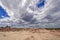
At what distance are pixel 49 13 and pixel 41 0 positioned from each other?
0.30 m

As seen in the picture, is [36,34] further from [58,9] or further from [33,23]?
[58,9]

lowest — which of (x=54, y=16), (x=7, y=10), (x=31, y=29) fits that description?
(x=31, y=29)

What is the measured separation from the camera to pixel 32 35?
2.27 metres

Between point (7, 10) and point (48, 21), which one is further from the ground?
point (7, 10)

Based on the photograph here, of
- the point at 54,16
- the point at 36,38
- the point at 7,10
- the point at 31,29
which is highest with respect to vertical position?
the point at 7,10

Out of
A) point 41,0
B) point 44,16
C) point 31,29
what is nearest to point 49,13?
point 44,16

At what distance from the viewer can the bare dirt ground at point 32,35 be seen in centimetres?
222

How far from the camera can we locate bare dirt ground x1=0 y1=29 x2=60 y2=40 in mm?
2225

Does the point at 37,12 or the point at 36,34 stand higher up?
the point at 37,12

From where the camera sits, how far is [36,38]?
→ 2232 mm

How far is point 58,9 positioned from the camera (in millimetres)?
2189

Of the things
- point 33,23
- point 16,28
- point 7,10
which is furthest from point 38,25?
point 7,10

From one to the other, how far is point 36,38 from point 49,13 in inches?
22.3

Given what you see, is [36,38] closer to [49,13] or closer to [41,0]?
[49,13]
